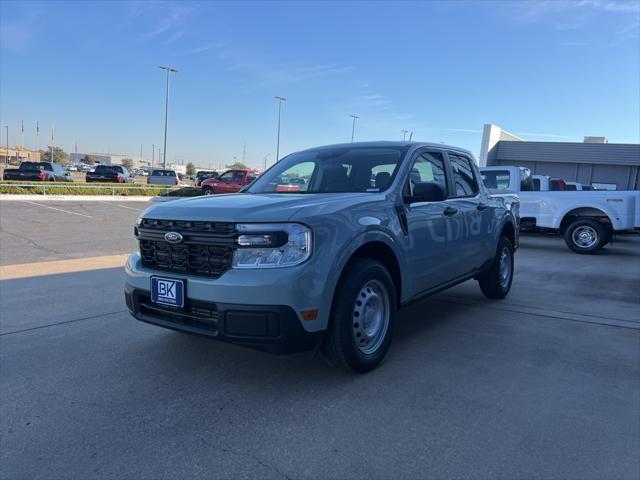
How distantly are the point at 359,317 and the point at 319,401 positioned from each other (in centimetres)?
70

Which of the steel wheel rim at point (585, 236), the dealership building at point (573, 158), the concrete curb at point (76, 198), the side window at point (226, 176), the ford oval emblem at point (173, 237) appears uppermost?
the dealership building at point (573, 158)

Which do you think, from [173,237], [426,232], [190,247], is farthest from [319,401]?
[426,232]

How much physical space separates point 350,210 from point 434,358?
160cm

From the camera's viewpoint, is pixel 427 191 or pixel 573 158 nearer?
pixel 427 191

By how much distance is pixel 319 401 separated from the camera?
11.1ft

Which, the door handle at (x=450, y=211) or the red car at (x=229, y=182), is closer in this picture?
the door handle at (x=450, y=211)

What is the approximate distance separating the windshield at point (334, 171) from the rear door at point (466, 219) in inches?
34.5

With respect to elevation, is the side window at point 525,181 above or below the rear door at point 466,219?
above

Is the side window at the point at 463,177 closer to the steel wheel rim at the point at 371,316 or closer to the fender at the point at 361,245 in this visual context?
the fender at the point at 361,245

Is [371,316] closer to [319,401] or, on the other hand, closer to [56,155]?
[319,401]

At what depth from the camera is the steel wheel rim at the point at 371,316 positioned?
3724mm

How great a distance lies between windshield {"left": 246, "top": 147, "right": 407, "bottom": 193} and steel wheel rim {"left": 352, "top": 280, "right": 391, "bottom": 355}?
34.4 inches

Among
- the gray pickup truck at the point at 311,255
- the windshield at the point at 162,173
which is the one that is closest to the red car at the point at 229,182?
the windshield at the point at 162,173

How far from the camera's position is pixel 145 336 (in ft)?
15.2
